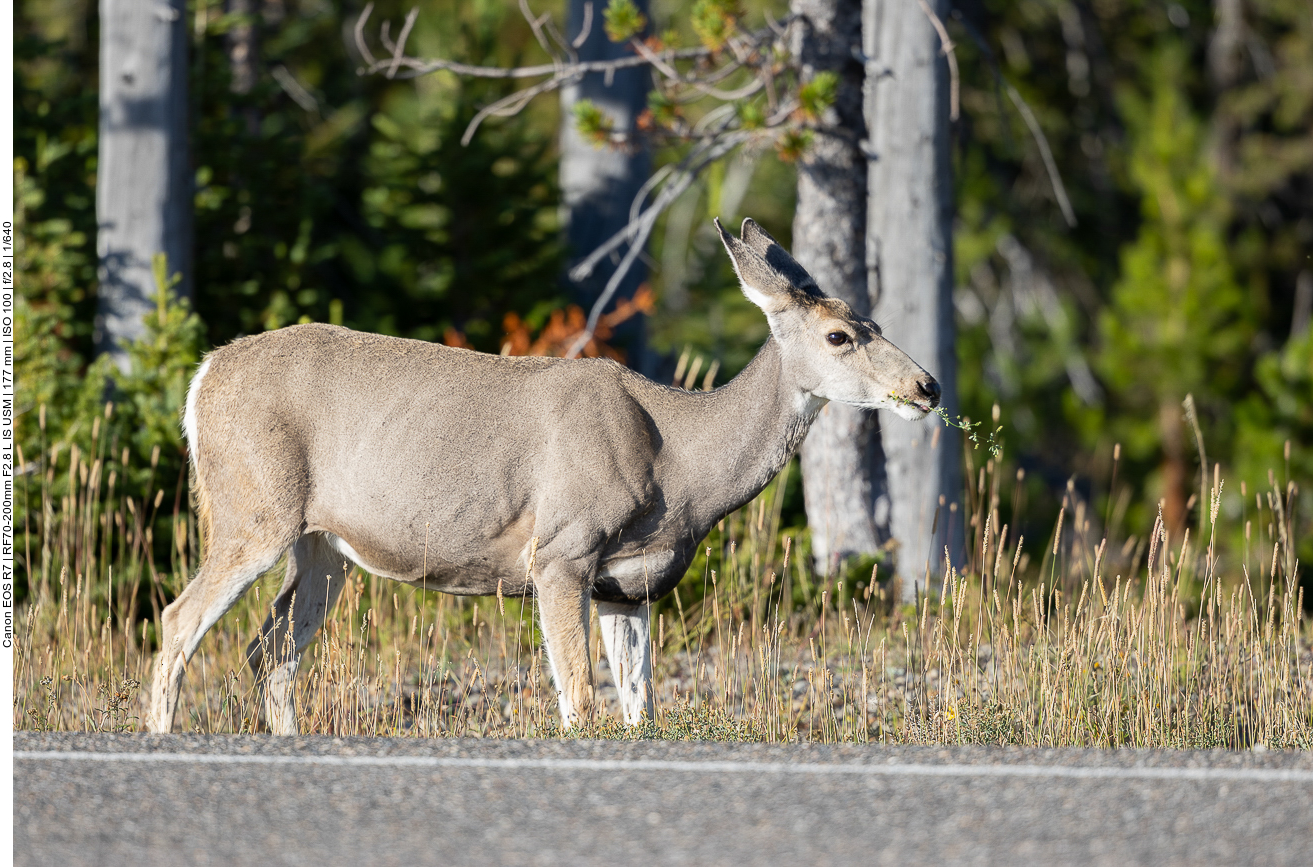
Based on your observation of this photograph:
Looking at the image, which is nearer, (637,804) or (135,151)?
(637,804)

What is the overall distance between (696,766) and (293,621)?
2.43 m

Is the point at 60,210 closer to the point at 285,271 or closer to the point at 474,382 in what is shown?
the point at 285,271

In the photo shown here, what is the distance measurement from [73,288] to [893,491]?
6.67 m

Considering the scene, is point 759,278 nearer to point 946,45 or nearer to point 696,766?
point 696,766

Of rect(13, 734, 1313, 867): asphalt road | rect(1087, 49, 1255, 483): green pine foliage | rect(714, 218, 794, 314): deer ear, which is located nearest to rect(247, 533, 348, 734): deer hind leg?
rect(13, 734, 1313, 867): asphalt road

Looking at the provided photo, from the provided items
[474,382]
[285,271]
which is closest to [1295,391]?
[285,271]

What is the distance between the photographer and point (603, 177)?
1322 centimetres

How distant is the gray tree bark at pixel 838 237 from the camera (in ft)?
29.2

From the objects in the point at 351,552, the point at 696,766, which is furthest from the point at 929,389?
the point at 351,552

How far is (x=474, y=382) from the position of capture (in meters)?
5.94

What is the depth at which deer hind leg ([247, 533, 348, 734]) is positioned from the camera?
616cm

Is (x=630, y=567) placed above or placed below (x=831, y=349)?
below

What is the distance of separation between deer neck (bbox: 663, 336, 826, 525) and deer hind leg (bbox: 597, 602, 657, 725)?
50cm

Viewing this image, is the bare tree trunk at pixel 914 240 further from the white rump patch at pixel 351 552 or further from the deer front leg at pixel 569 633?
the white rump patch at pixel 351 552
